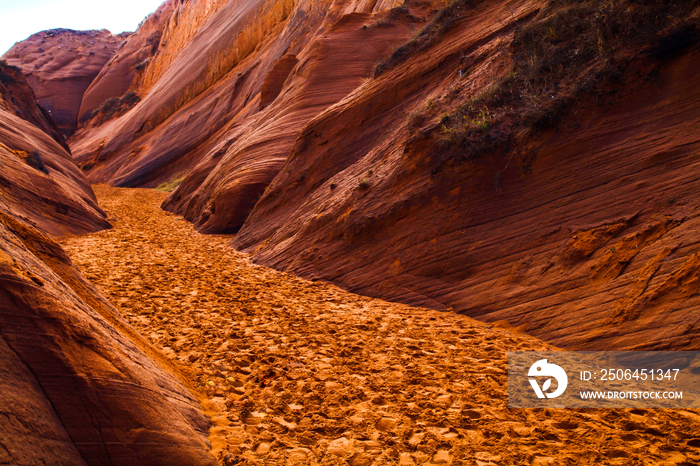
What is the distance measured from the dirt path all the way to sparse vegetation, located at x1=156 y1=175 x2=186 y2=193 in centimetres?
1748

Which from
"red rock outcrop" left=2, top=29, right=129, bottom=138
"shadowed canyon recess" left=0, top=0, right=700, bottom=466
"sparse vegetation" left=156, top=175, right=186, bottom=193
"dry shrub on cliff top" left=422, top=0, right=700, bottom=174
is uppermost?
"red rock outcrop" left=2, top=29, right=129, bottom=138

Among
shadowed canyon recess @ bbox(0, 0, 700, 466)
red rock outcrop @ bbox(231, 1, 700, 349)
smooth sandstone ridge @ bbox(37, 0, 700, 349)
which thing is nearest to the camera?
shadowed canyon recess @ bbox(0, 0, 700, 466)

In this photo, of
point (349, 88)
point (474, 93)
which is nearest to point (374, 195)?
point (474, 93)

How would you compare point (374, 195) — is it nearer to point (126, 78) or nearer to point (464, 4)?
point (464, 4)

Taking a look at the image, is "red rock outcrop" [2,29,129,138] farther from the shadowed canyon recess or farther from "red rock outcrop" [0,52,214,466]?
"red rock outcrop" [0,52,214,466]

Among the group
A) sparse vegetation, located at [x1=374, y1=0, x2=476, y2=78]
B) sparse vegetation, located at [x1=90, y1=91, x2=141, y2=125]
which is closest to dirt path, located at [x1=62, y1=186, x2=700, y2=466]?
sparse vegetation, located at [x1=374, y1=0, x2=476, y2=78]

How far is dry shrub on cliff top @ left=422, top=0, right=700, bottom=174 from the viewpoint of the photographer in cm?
565

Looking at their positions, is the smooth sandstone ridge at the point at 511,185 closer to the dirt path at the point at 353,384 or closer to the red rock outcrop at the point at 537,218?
the red rock outcrop at the point at 537,218

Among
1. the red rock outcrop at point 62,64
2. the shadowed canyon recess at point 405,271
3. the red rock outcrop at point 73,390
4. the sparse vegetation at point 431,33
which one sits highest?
the red rock outcrop at point 62,64

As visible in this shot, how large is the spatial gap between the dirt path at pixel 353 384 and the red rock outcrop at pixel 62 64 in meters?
50.1

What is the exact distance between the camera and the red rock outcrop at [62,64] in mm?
46562

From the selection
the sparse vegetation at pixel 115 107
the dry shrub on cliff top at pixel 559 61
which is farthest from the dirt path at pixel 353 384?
the sparse vegetation at pixel 115 107

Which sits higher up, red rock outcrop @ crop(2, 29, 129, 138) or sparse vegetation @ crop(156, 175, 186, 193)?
red rock outcrop @ crop(2, 29, 129, 138)

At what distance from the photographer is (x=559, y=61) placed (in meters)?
6.71
